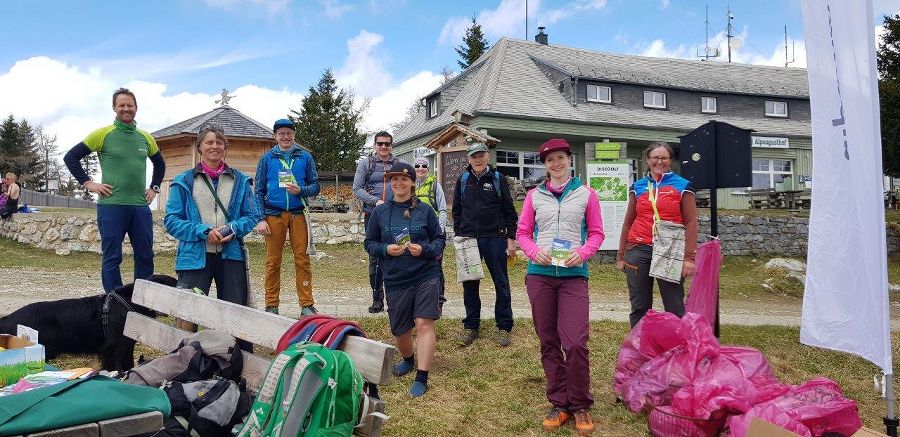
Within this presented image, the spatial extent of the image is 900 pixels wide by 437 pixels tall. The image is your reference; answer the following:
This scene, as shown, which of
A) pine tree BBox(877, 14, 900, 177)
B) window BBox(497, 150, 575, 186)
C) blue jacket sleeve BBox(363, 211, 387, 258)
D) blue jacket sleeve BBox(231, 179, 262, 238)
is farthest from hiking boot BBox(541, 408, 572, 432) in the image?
pine tree BBox(877, 14, 900, 177)

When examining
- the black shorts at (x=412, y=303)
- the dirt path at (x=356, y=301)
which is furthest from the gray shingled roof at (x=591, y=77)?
the black shorts at (x=412, y=303)

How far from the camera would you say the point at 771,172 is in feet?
92.7

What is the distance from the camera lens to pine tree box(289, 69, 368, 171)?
34156 millimetres

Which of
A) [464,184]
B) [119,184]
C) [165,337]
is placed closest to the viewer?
[165,337]

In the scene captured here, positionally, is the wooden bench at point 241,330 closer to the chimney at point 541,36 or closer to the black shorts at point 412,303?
the black shorts at point 412,303

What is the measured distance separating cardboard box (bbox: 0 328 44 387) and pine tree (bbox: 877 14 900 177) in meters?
23.5

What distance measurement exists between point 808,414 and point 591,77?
23.1m

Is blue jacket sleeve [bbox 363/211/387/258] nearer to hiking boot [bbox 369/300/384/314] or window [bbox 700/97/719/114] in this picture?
hiking boot [bbox 369/300/384/314]

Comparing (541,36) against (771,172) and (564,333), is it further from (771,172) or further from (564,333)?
(564,333)

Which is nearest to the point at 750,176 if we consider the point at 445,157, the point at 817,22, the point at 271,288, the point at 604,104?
the point at 817,22

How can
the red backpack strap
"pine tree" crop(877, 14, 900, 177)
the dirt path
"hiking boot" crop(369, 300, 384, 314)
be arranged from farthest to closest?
"pine tree" crop(877, 14, 900, 177) → the dirt path → "hiking boot" crop(369, 300, 384, 314) → the red backpack strap

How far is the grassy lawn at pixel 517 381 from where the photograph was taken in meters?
4.30

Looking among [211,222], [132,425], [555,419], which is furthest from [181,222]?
[555,419]

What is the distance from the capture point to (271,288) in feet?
20.8
